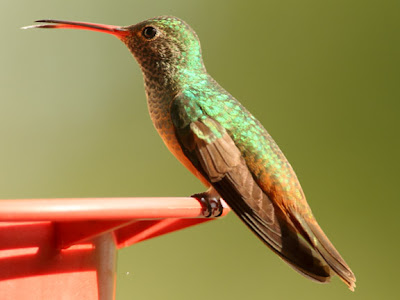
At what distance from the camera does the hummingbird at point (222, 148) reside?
1247 mm

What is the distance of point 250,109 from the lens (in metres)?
3.72

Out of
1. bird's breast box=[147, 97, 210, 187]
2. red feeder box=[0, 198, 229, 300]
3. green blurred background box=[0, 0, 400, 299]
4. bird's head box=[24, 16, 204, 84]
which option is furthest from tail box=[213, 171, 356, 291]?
green blurred background box=[0, 0, 400, 299]

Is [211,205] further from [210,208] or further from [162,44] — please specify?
[162,44]

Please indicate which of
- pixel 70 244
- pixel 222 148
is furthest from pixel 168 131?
pixel 70 244

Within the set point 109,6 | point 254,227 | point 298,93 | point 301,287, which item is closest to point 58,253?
point 254,227

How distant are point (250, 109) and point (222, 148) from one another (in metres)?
2.34

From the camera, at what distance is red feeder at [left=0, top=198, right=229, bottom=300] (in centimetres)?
79

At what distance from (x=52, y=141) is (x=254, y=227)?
2.90m

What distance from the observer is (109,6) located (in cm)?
432

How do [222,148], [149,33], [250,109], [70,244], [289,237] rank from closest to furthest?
1. [70,244]
2. [289,237]
3. [222,148]
4. [149,33]
5. [250,109]

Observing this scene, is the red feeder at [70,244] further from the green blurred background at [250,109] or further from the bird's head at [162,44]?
the green blurred background at [250,109]

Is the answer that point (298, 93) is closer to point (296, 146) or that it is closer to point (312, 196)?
point (296, 146)

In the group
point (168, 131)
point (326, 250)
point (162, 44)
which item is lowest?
point (326, 250)

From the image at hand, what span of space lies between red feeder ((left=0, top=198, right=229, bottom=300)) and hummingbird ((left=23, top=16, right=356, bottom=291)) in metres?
0.22
